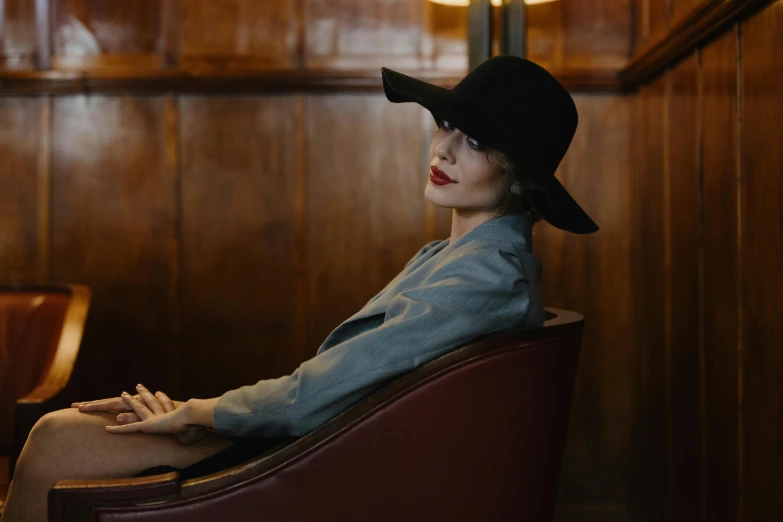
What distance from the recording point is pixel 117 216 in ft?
10.5

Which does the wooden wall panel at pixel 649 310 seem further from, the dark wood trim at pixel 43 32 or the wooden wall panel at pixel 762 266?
the dark wood trim at pixel 43 32

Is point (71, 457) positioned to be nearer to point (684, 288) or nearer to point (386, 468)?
point (386, 468)

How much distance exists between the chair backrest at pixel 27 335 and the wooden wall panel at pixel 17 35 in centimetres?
→ 97

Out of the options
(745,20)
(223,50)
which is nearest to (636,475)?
(745,20)

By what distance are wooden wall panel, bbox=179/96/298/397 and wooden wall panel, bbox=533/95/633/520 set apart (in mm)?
988

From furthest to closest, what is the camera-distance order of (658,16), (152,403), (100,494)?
(658,16)
(152,403)
(100,494)

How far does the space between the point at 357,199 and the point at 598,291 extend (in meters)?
0.97

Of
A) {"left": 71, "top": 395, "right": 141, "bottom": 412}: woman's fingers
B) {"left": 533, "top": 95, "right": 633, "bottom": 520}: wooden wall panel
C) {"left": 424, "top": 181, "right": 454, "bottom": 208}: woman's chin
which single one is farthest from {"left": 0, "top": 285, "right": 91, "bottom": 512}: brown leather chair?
{"left": 533, "top": 95, "right": 633, "bottom": 520}: wooden wall panel

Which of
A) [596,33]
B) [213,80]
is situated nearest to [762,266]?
[596,33]

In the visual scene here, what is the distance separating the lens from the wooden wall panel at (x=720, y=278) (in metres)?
2.13

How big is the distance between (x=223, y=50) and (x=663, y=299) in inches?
71.1

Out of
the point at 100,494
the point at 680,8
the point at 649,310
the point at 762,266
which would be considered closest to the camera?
the point at 100,494

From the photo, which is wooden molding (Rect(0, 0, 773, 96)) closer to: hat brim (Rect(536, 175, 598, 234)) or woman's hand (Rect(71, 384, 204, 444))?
hat brim (Rect(536, 175, 598, 234))

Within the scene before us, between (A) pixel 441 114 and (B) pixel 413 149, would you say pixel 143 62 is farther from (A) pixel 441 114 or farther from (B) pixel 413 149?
(A) pixel 441 114
